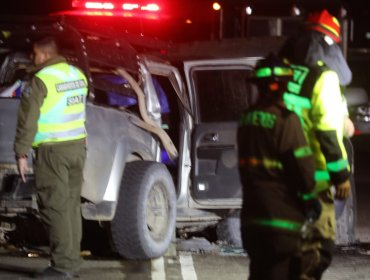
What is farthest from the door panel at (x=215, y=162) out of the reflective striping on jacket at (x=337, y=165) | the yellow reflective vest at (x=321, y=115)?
the reflective striping on jacket at (x=337, y=165)

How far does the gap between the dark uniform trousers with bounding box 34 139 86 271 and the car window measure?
6.92 feet

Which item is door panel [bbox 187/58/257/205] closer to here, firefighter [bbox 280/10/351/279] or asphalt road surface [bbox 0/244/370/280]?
asphalt road surface [bbox 0/244/370/280]

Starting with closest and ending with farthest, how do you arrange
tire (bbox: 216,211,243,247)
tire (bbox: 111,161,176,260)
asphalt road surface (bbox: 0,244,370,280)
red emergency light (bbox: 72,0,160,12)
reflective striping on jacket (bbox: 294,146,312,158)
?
reflective striping on jacket (bbox: 294,146,312,158) → asphalt road surface (bbox: 0,244,370,280) → tire (bbox: 111,161,176,260) → tire (bbox: 216,211,243,247) → red emergency light (bbox: 72,0,160,12)

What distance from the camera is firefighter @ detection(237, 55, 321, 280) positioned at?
4.40 meters

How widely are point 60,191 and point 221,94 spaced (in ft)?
8.27

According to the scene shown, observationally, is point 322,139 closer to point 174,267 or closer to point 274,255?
point 274,255

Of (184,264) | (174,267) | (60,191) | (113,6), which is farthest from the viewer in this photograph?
(113,6)

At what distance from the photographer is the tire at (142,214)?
6.99 metres

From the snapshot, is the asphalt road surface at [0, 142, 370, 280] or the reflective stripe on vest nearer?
the reflective stripe on vest

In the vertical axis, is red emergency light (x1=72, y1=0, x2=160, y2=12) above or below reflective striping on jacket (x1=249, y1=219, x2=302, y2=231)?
above

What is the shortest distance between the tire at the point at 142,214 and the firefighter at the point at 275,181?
101 inches

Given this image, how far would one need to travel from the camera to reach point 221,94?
8.23 meters

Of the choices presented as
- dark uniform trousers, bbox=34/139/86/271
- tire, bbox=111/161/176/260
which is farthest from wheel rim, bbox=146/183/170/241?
dark uniform trousers, bbox=34/139/86/271

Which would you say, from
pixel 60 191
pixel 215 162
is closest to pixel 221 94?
pixel 215 162
